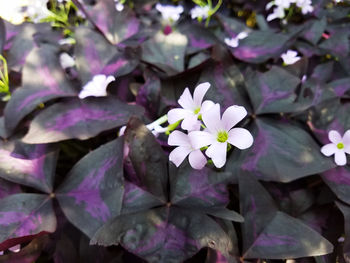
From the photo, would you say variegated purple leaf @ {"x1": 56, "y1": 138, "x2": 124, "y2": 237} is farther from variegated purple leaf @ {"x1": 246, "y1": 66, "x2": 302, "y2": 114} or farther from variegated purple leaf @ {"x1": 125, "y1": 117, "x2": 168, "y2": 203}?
variegated purple leaf @ {"x1": 246, "y1": 66, "x2": 302, "y2": 114}

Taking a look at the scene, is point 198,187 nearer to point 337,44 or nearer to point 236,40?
point 236,40

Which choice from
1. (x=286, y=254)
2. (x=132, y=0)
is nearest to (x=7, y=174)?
(x=286, y=254)

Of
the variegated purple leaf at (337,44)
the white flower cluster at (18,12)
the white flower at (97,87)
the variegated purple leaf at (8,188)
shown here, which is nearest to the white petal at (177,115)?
the white flower at (97,87)

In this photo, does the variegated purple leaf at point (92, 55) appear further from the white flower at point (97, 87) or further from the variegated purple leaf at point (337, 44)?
the variegated purple leaf at point (337, 44)

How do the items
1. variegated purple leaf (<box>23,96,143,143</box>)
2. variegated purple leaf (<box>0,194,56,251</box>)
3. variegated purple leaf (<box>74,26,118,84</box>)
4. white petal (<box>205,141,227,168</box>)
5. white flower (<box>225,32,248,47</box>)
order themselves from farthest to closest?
white flower (<box>225,32,248,47</box>), variegated purple leaf (<box>74,26,118,84</box>), variegated purple leaf (<box>23,96,143,143</box>), variegated purple leaf (<box>0,194,56,251</box>), white petal (<box>205,141,227,168</box>)

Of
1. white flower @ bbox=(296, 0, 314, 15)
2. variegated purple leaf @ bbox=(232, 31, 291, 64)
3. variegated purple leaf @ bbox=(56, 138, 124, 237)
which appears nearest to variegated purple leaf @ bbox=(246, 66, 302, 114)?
variegated purple leaf @ bbox=(232, 31, 291, 64)

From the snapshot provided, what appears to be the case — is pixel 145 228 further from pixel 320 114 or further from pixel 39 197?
pixel 320 114

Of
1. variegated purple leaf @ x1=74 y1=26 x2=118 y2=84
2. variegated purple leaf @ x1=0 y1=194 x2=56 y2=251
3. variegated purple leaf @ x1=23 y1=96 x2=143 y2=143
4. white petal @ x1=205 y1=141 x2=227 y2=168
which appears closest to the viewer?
white petal @ x1=205 y1=141 x2=227 y2=168
